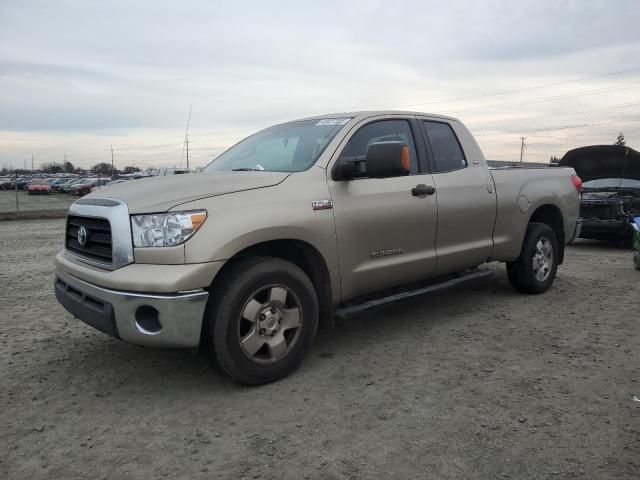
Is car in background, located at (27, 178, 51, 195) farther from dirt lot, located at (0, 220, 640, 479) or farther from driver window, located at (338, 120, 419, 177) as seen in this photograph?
driver window, located at (338, 120, 419, 177)

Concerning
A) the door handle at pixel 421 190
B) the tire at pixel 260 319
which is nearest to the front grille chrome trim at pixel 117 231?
the tire at pixel 260 319

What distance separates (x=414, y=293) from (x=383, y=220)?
779 mm

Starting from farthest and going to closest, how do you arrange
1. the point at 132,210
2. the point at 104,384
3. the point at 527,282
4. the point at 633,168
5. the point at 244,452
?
1. the point at 633,168
2. the point at 527,282
3. the point at 104,384
4. the point at 132,210
5. the point at 244,452

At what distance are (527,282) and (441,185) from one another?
1.92 metres

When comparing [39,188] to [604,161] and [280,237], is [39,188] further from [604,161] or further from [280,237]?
[280,237]

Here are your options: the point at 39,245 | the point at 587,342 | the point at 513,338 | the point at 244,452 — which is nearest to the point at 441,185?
the point at 513,338

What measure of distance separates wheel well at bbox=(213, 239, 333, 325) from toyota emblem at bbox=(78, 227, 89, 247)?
1.19 metres

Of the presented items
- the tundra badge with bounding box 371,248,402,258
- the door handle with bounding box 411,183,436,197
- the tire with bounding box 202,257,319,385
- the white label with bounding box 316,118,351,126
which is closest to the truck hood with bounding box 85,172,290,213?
the tire with bounding box 202,257,319,385

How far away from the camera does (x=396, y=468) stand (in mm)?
2533

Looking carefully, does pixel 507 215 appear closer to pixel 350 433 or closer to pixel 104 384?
pixel 350 433

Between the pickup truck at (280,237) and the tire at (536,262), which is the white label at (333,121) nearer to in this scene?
the pickup truck at (280,237)

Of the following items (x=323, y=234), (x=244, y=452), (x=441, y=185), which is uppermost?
(x=441, y=185)

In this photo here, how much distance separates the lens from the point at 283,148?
434 centimetres

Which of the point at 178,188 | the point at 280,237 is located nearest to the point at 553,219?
the point at 280,237
